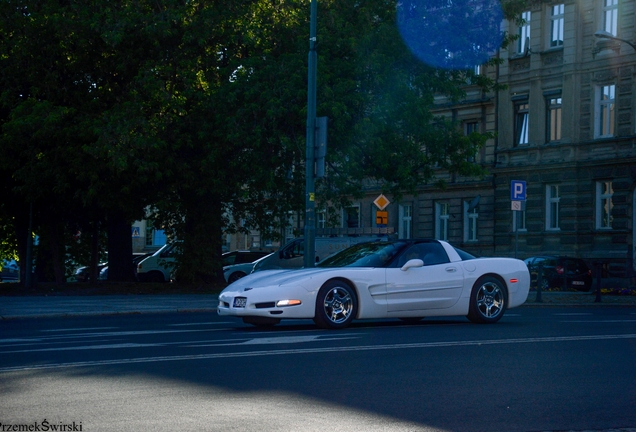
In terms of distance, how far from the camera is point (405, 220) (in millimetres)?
52812

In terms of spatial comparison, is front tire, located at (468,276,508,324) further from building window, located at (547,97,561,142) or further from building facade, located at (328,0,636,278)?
building window, located at (547,97,561,142)

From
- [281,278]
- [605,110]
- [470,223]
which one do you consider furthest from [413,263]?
[470,223]

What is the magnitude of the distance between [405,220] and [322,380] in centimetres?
4489

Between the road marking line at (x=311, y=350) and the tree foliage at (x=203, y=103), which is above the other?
the tree foliage at (x=203, y=103)

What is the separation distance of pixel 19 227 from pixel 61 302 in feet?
46.5

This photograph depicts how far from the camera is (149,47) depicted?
1203 inches

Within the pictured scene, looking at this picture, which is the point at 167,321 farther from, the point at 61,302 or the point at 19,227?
the point at 19,227

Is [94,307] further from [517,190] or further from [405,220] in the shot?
[405,220]

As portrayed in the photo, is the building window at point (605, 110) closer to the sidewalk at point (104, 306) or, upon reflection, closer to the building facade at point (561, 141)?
the building facade at point (561, 141)

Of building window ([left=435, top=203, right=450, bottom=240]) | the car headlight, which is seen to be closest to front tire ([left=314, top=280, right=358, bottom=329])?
the car headlight

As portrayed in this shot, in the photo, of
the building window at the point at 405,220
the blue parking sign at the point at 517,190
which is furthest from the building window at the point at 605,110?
the blue parking sign at the point at 517,190

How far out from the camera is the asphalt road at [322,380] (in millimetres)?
6500

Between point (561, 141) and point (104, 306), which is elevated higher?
point (561, 141)

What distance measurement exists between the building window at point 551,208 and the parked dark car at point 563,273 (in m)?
7.72
